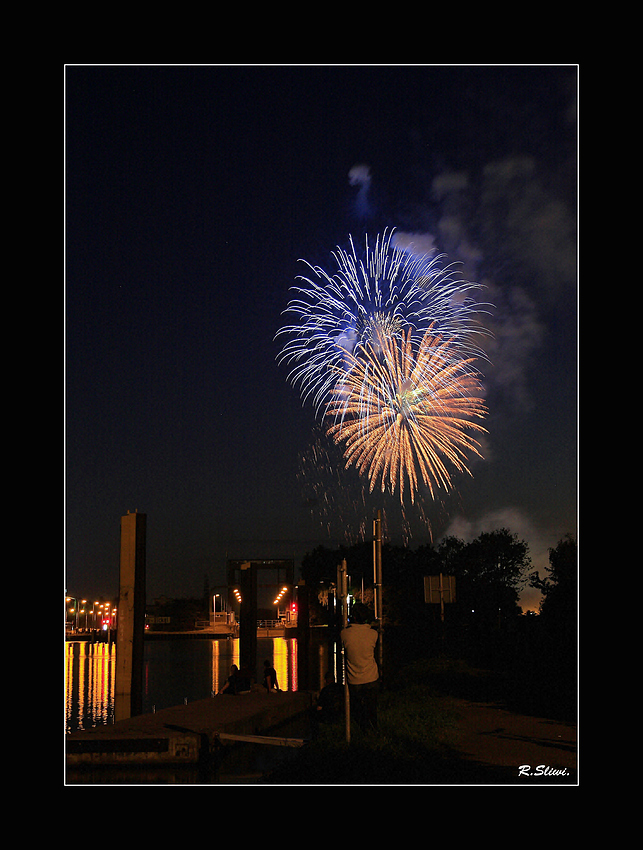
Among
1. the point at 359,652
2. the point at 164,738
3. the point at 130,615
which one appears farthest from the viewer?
the point at 130,615

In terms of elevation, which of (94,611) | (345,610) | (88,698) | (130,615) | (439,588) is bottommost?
(94,611)

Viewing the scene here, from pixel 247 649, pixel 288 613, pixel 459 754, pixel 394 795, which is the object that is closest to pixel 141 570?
pixel 459 754

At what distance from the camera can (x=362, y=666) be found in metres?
11.2

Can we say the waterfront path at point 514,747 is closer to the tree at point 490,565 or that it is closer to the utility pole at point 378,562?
the utility pole at point 378,562

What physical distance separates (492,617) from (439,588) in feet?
100

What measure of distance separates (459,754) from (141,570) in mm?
7965

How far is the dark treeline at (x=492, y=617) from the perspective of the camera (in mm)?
22438

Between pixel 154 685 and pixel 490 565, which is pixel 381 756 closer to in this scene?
pixel 154 685

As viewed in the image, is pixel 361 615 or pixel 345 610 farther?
pixel 361 615

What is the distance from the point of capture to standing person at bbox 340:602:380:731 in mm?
10906

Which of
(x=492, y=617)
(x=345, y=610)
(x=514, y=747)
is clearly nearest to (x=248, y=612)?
(x=514, y=747)
